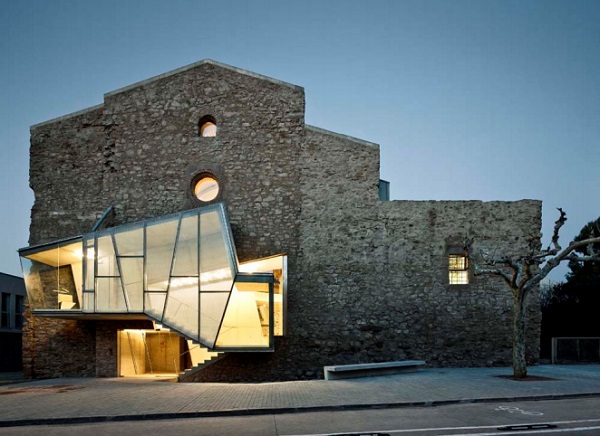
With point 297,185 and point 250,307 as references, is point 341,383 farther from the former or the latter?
point 297,185

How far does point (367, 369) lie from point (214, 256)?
599 centimetres

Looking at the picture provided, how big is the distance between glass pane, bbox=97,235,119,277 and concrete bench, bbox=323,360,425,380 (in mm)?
7725

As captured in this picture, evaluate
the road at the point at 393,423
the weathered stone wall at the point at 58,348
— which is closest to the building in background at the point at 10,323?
the weathered stone wall at the point at 58,348

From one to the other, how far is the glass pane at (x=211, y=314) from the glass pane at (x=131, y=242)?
2.87 m

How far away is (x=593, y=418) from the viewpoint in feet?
30.5

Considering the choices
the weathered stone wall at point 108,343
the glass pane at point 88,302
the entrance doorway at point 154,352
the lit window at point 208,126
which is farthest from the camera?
the lit window at point 208,126

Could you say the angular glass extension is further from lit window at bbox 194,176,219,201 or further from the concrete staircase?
lit window at bbox 194,176,219,201

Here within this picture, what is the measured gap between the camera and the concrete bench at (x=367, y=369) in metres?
15.9

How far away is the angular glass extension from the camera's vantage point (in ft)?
55.8

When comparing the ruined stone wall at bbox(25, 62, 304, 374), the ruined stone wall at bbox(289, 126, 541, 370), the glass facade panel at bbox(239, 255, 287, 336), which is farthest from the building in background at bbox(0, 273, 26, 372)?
the ruined stone wall at bbox(289, 126, 541, 370)

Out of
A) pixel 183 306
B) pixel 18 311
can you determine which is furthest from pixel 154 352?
pixel 18 311

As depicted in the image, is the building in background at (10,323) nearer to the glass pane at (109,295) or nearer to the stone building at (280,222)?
the stone building at (280,222)

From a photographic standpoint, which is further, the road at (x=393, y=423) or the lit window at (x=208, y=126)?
the lit window at (x=208, y=126)

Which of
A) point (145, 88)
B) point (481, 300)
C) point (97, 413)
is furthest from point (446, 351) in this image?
point (145, 88)
